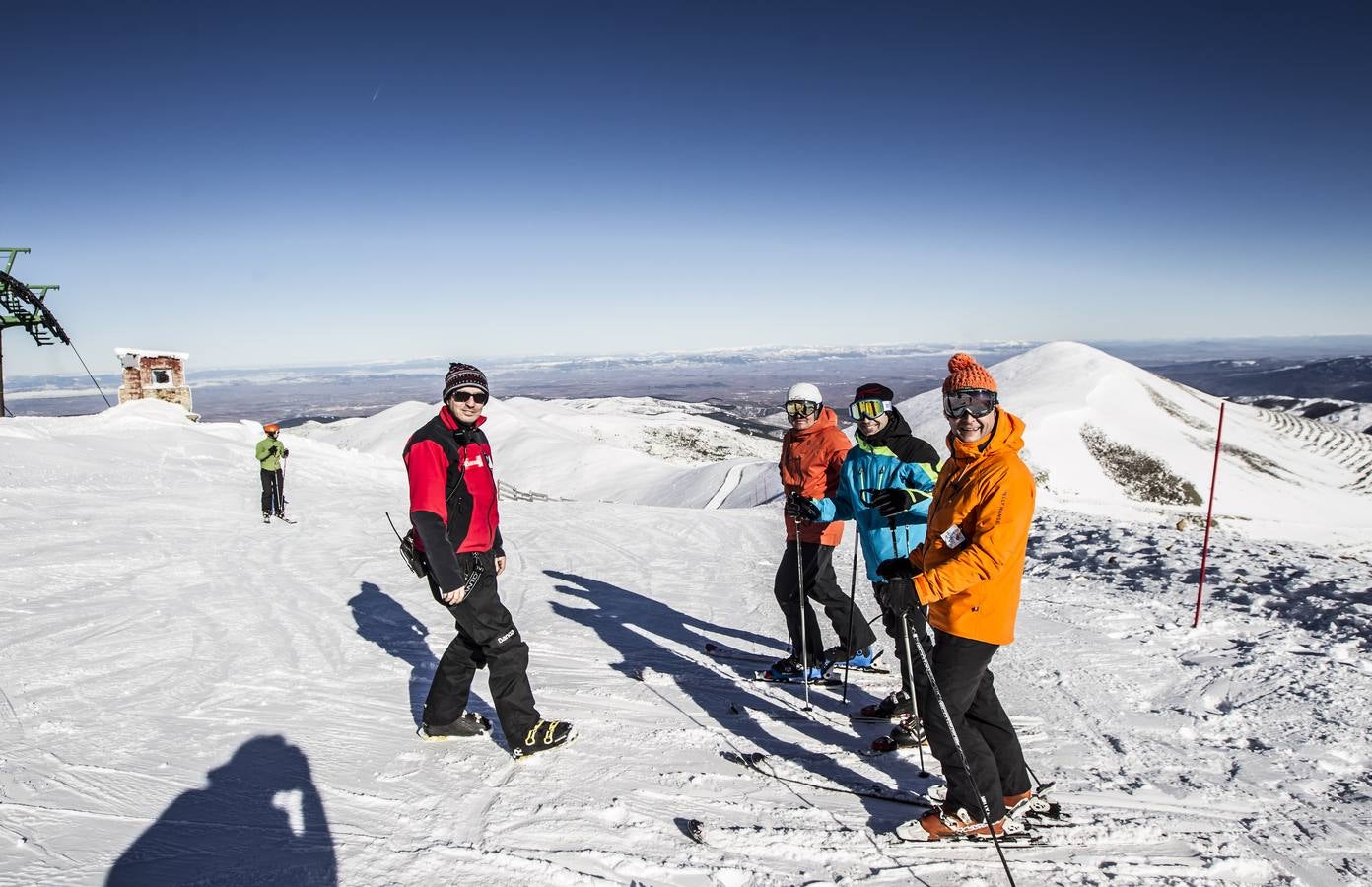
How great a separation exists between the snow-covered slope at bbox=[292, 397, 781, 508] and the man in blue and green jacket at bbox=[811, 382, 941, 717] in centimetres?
2126

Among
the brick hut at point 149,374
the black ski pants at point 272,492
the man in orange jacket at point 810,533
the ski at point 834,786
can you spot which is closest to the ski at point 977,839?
the ski at point 834,786

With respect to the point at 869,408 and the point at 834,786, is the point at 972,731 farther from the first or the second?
the point at 869,408

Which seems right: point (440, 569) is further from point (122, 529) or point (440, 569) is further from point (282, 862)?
point (122, 529)

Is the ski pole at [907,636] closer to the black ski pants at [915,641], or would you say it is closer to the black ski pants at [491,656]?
the black ski pants at [915,641]

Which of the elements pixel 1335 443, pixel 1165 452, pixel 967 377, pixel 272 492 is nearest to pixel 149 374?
pixel 272 492

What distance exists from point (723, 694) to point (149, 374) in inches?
1208

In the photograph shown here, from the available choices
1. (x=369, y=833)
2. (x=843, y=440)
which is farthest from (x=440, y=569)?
(x=843, y=440)

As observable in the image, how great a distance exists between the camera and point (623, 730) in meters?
4.64

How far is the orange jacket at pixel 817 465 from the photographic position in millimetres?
5312

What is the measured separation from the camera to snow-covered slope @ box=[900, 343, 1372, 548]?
25812mm

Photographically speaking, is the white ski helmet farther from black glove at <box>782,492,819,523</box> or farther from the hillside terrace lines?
the hillside terrace lines

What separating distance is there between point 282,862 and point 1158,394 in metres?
50.1

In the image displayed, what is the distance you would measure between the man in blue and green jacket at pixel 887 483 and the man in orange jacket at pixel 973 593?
95cm

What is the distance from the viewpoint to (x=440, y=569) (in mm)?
3691
